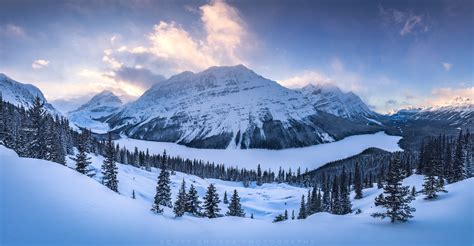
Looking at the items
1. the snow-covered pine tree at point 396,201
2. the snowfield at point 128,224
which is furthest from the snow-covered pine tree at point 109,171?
the snow-covered pine tree at point 396,201

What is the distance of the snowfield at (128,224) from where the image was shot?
44.1ft

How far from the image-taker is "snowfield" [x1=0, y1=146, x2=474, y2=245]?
13.4 meters

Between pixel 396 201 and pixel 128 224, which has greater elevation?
pixel 396 201

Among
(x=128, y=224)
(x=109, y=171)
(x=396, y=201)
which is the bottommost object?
(x=109, y=171)

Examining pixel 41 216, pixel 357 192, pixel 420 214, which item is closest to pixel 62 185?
pixel 41 216

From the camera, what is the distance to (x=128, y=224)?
1598cm

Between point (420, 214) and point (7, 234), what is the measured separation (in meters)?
29.7

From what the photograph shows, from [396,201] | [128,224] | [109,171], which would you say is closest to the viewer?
[128,224]

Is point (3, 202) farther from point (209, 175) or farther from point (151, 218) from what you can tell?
point (209, 175)

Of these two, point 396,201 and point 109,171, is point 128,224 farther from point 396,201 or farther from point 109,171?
point 109,171

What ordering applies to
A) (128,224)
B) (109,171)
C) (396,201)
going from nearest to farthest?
(128,224), (396,201), (109,171)

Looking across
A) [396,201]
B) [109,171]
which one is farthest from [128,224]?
[109,171]

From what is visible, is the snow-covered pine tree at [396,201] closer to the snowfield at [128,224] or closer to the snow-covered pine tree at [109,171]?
the snowfield at [128,224]

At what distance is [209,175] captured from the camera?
169125mm
